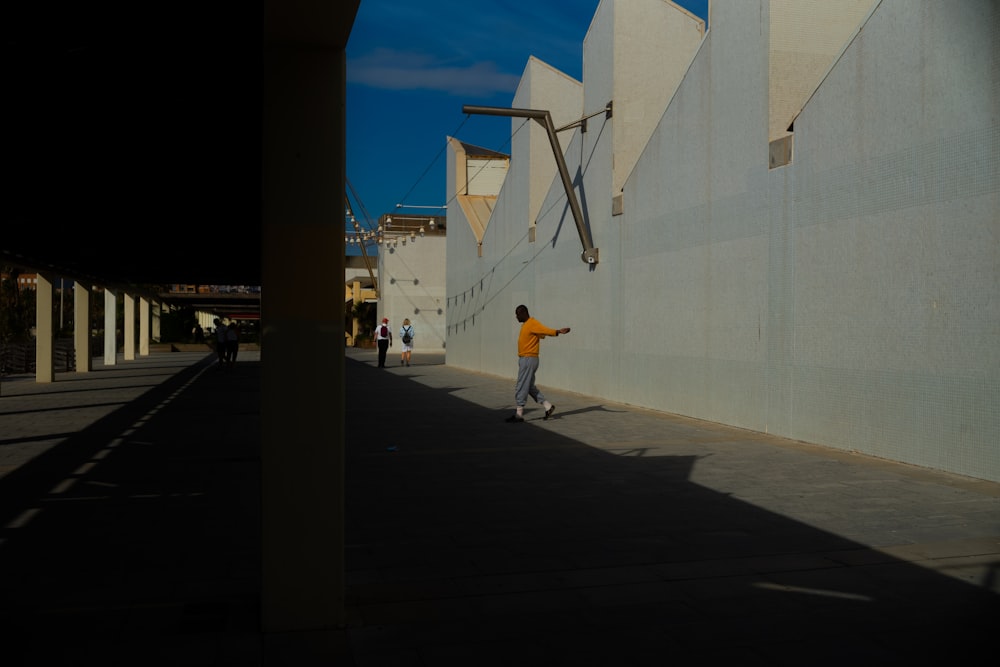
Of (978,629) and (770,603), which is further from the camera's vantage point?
(770,603)

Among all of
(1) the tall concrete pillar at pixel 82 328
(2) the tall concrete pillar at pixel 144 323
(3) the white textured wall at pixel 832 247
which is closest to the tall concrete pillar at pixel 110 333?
(1) the tall concrete pillar at pixel 82 328

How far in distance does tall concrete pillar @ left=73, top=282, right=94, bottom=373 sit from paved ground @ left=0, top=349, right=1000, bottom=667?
16.1 metres

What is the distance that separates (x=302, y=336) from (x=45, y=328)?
1946 centimetres

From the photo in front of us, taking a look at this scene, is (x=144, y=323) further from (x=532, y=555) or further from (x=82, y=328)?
(x=532, y=555)

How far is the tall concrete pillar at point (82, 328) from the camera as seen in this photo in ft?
80.8

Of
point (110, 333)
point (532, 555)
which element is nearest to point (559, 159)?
point (532, 555)

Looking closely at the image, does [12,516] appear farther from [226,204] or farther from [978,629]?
[226,204]

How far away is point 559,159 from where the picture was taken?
16359 mm

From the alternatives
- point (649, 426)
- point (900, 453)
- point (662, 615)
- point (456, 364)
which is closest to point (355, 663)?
point (662, 615)

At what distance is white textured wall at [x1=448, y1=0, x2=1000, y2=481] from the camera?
24.9ft

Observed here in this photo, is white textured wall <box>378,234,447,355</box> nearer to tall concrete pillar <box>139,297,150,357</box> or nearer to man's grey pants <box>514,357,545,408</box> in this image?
tall concrete pillar <box>139,297,150,357</box>

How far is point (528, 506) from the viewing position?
6484mm

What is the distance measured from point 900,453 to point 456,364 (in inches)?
873

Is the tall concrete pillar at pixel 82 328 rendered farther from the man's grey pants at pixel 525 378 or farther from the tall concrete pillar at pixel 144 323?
the man's grey pants at pixel 525 378
